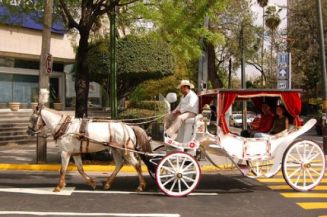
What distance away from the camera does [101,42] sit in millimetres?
25891

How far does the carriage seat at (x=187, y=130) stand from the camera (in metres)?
10.7

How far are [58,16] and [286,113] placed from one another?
9366 millimetres

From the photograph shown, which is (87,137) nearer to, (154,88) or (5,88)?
(154,88)

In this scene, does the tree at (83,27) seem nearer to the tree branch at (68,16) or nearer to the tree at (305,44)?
the tree branch at (68,16)

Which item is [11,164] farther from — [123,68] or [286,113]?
[123,68]

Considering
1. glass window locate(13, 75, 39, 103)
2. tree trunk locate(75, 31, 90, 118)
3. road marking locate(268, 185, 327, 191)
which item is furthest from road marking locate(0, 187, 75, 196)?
glass window locate(13, 75, 39, 103)

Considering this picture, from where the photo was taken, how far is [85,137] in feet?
34.5

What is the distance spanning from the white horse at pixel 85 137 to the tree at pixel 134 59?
15155 millimetres

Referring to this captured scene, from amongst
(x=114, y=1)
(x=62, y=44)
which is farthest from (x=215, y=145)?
(x=62, y=44)

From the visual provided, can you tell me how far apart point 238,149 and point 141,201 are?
2.32 meters

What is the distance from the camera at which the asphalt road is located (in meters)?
8.89

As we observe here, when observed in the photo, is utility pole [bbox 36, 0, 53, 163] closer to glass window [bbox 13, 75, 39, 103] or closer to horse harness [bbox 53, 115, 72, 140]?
horse harness [bbox 53, 115, 72, 140]

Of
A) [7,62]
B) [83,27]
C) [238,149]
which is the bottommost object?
[238,149]

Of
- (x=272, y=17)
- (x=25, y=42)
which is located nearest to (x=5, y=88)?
(x=25, y=42)
